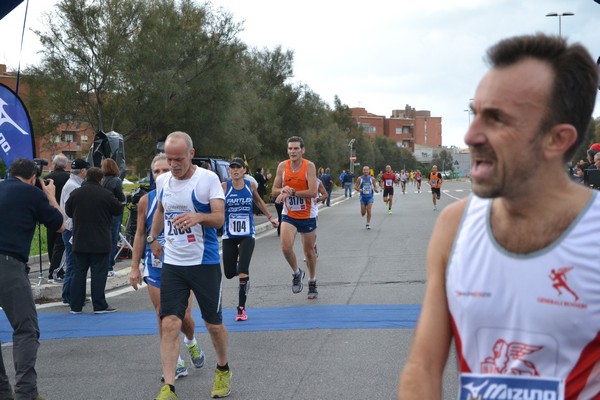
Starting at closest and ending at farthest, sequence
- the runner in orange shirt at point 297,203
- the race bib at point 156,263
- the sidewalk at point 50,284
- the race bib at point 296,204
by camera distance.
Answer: the race bib at point 156,263, the runner in orange shirt at point 297,203, the race bib at point 296,204, the sidewalk at point 50,284

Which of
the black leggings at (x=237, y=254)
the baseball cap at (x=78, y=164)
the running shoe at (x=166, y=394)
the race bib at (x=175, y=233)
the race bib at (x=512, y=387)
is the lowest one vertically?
the running shoe at (x=166, y=394)

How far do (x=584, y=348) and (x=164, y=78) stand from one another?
30422 mm

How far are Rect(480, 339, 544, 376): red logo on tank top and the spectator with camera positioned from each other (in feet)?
16.7

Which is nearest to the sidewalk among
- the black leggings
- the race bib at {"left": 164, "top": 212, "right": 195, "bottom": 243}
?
the black leggings

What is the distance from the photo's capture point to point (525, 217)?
2.15 metres

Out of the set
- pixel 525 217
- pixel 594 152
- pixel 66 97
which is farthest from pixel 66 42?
pixel 525 217

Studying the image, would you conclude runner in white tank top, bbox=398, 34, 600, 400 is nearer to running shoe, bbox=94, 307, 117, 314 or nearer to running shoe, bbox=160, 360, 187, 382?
running shoe, bbox=160, 360, 187, 382

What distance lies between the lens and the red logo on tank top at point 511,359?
207cm

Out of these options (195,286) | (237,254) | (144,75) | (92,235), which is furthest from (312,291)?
(144,75)

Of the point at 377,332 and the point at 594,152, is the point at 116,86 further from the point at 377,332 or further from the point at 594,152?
the point at 377,332

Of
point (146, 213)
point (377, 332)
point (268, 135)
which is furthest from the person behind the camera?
point (268, 135)

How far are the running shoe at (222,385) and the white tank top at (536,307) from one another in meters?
4.58

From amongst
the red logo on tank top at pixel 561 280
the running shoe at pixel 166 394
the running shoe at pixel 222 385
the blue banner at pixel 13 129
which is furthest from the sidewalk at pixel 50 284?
the red logo on tank top at pixel 561 280

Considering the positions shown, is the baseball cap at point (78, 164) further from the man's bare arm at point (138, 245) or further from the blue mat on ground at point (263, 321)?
the man's bare arm at point (138, 245)
